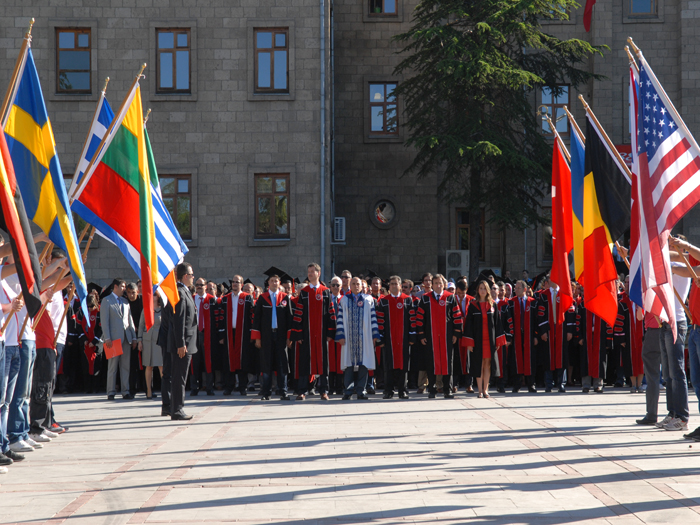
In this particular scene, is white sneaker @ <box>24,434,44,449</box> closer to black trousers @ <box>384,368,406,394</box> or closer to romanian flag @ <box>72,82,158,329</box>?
romanian flag @ <box>72,82,158,329</box>

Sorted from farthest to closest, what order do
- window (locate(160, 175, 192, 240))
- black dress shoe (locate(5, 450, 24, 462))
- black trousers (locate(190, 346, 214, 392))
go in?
window (locate(160, 175, 192, 240)) < black trousers (locate(190, 346, 214, 392)) < black dress shoe (locate(5, 450, 24, 462))

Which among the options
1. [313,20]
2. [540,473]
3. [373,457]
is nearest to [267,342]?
[373,457]

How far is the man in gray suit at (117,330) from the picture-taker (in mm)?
15711

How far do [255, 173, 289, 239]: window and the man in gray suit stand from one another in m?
9.90

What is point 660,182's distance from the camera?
29.2ft

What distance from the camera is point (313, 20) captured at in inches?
992

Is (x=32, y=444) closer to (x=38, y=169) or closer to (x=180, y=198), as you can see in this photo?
(x=38, y=169)

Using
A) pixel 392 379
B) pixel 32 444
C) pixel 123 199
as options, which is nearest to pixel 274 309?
pixel 392 379

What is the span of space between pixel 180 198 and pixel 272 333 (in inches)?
443

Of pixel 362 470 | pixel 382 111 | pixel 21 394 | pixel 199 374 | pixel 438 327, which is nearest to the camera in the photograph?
pixel 362 470

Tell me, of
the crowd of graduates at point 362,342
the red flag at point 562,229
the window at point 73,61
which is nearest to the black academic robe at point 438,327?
the crowd of graduates at point 362,342

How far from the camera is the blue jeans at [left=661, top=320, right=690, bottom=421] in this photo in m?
10.1

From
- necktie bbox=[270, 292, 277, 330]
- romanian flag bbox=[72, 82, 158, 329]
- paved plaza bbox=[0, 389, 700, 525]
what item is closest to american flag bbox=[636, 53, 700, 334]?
paved plaza bbox=[0, 389, 700, 525]

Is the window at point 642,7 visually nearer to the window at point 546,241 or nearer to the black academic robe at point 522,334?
the window at point 546,241
